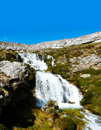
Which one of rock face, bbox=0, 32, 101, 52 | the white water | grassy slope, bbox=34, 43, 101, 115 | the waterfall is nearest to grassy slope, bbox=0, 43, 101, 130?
grassy slope, bbox=34, 43, 101, 115

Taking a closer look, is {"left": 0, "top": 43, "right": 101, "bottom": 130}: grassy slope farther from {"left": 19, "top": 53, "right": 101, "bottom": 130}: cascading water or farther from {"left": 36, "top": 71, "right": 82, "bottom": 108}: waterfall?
{"left": 36, "top": 71, "right": 82, "bottom": 108}: waterfall

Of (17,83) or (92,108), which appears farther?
(92,108)

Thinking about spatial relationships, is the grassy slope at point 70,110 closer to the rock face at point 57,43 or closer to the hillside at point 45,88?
the hillside at point 45,88

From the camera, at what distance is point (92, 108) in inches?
860

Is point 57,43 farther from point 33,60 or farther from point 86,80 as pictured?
point 86,80

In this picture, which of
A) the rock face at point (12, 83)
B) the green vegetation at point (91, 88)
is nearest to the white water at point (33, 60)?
the green vegetation at point (91, 88)

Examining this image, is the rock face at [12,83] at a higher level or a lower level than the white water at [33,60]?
lower

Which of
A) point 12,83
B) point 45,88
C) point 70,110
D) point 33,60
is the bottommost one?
point 70,110

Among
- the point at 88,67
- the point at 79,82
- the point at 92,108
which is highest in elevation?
the point at 88,67

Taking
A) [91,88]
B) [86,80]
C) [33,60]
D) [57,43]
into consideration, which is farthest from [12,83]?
[57,43]

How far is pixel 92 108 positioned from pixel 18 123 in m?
15.7

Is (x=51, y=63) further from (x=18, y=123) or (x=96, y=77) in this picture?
(x=18, y=123)

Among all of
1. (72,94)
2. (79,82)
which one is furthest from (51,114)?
(79,82)

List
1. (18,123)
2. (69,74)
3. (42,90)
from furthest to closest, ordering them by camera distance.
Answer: (69,74) → (42,90) → (18,123)
